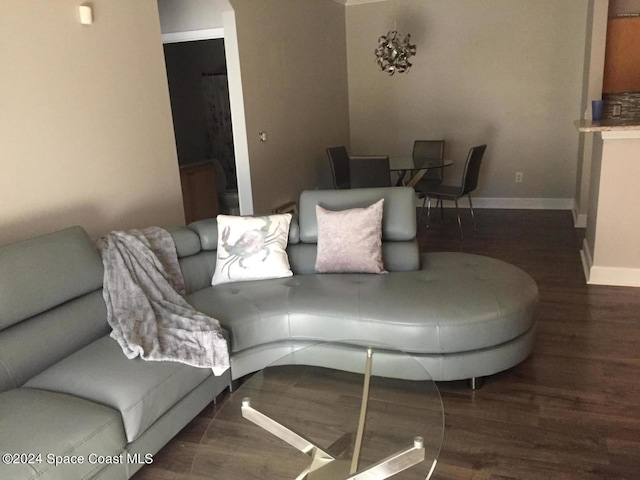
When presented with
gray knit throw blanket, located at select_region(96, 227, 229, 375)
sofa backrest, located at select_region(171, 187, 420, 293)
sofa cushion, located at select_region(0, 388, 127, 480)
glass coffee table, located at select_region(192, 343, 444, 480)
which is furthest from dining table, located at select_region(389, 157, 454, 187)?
sofa cushion, located at select_region(0, 388, 127, 480)

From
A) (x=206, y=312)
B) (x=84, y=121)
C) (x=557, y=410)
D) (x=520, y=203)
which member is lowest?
(x=557, y=410)

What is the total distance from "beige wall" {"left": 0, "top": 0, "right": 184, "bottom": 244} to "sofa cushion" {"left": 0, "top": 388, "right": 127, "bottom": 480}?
1025 millimetres

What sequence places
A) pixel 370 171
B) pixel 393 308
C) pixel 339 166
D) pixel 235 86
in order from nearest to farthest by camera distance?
1. pixel 393 308
2. pixel 235 86
3. pixel 370 171
4. pixel 339 166

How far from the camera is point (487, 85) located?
599cm

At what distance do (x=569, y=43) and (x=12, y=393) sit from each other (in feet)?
19.3

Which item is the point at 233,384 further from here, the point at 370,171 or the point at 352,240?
the point at 370,171

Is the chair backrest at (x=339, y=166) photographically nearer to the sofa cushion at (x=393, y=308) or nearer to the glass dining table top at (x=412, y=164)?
the glass dining table top at (x=412, y=164)

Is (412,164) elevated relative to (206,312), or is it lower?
elevated

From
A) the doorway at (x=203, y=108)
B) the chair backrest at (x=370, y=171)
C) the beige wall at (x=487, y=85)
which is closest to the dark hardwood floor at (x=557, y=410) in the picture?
the chair backrest at (x=370, y=171)

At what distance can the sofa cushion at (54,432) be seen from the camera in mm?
1588

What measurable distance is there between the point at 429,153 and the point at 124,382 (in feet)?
14.3

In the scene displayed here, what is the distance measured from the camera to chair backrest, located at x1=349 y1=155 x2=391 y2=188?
461 centimetres

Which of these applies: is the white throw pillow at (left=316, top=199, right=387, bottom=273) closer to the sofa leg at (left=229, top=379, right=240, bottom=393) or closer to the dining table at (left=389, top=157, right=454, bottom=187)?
the sofa leg at (left=229, top=379, right=240, bottom=393)

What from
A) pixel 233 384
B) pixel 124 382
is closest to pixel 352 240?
pixel 233 384
